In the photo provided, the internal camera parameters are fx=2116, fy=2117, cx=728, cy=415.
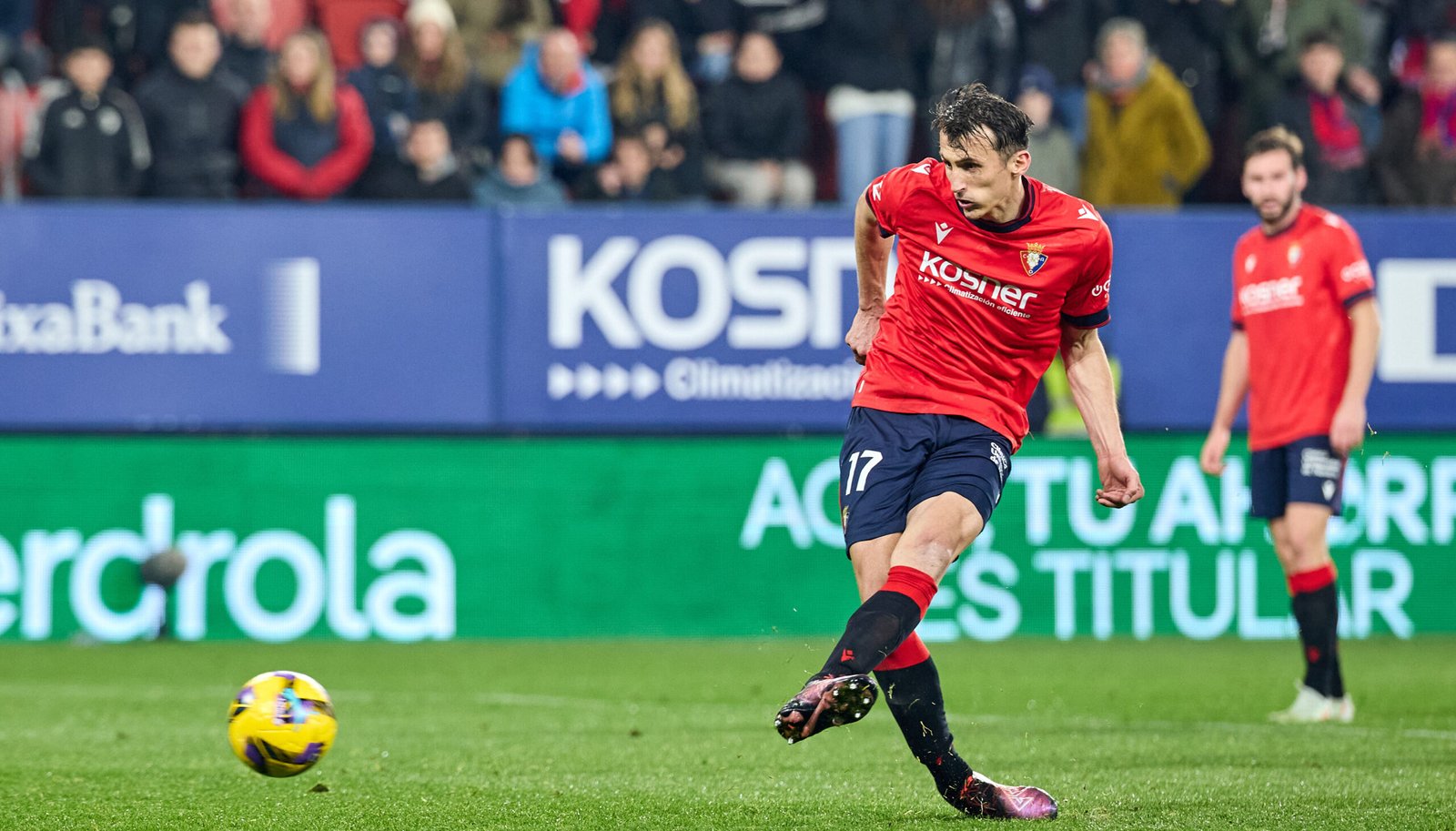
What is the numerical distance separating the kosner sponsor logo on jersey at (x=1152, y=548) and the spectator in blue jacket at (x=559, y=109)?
2520 millimetres

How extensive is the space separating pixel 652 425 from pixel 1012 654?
114 inches

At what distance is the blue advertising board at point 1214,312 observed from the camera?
47.5 feet

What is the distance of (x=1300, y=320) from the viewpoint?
931cm

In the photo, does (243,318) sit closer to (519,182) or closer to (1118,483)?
(519,182)

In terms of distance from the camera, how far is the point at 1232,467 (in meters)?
14.2

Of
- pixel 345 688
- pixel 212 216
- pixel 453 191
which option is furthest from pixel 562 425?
pixel 345 688

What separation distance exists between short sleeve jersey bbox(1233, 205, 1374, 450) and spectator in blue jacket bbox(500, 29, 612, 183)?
6.10 m

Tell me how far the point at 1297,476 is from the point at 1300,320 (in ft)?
2.33

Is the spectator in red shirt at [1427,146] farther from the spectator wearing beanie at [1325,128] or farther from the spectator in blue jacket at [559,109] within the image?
the spectator in blue jacket at [559,109]

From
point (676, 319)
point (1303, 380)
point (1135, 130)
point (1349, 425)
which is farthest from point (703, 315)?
point (1349, 425)

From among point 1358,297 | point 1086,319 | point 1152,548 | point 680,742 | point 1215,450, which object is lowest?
point 1152,548

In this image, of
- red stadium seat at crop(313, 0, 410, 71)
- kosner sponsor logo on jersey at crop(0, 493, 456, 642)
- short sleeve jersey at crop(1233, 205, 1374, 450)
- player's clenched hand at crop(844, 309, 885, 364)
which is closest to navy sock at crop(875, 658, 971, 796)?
player's clenched hand at crop(844, 309, 885, 364)

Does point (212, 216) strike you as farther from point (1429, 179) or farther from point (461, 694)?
point (1429, 179)

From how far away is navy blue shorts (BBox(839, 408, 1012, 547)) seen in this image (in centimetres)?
578
